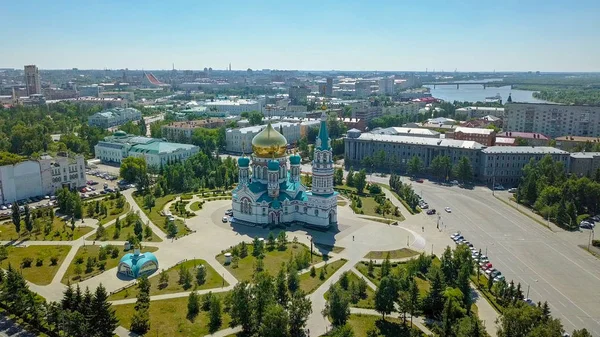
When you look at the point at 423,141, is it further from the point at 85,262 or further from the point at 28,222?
the point at 28,222

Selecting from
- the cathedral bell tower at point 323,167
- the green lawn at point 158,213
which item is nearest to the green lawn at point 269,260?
the cathedral bell tower at point 323,167

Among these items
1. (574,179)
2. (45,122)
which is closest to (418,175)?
(574,179)

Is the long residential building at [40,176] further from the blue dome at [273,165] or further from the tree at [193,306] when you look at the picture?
the tree at [193,306]

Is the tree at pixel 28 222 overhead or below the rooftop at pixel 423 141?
below

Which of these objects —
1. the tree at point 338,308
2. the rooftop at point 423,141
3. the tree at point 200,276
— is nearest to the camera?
the tree at point 338,308

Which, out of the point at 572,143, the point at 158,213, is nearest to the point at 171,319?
the point at 158,213

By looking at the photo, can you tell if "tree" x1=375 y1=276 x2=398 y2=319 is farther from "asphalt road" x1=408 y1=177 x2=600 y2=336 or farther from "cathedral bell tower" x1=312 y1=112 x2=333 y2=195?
"cathedral bell tower" x1=312 y1=112 x2=333 y2=195

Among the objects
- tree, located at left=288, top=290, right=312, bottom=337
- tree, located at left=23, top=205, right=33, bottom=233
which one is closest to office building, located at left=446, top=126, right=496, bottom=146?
tree, located at left=288, top=290, right=312, bottom=337
